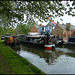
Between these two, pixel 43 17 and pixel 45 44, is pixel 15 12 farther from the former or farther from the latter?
pixel 45 44

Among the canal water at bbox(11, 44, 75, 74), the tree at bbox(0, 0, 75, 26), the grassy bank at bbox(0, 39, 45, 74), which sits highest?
the tree at bbox(0, 0, 75, 26)

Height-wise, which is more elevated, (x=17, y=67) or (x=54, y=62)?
(x=17, y=67)

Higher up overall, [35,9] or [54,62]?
[35,9]

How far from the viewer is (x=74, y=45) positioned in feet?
100

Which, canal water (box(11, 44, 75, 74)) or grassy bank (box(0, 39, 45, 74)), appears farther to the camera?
canal water (box(11, 44, 75, 74))

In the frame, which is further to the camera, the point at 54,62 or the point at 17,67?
the point at 54,62

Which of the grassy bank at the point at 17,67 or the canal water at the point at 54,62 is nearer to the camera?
the grassy bank at the point at 17,67

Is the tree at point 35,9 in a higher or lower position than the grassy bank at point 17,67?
higher

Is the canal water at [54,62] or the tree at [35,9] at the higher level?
the tree at [35,9]

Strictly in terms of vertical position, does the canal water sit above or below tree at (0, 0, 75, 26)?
below

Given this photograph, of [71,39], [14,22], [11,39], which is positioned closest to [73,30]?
[71,39]

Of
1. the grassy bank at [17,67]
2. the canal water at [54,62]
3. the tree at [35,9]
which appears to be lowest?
the canal water at [54,62]

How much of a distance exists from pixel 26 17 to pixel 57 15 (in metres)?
3.65

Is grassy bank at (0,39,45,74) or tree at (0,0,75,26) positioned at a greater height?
tree at (0,0,75,26)
